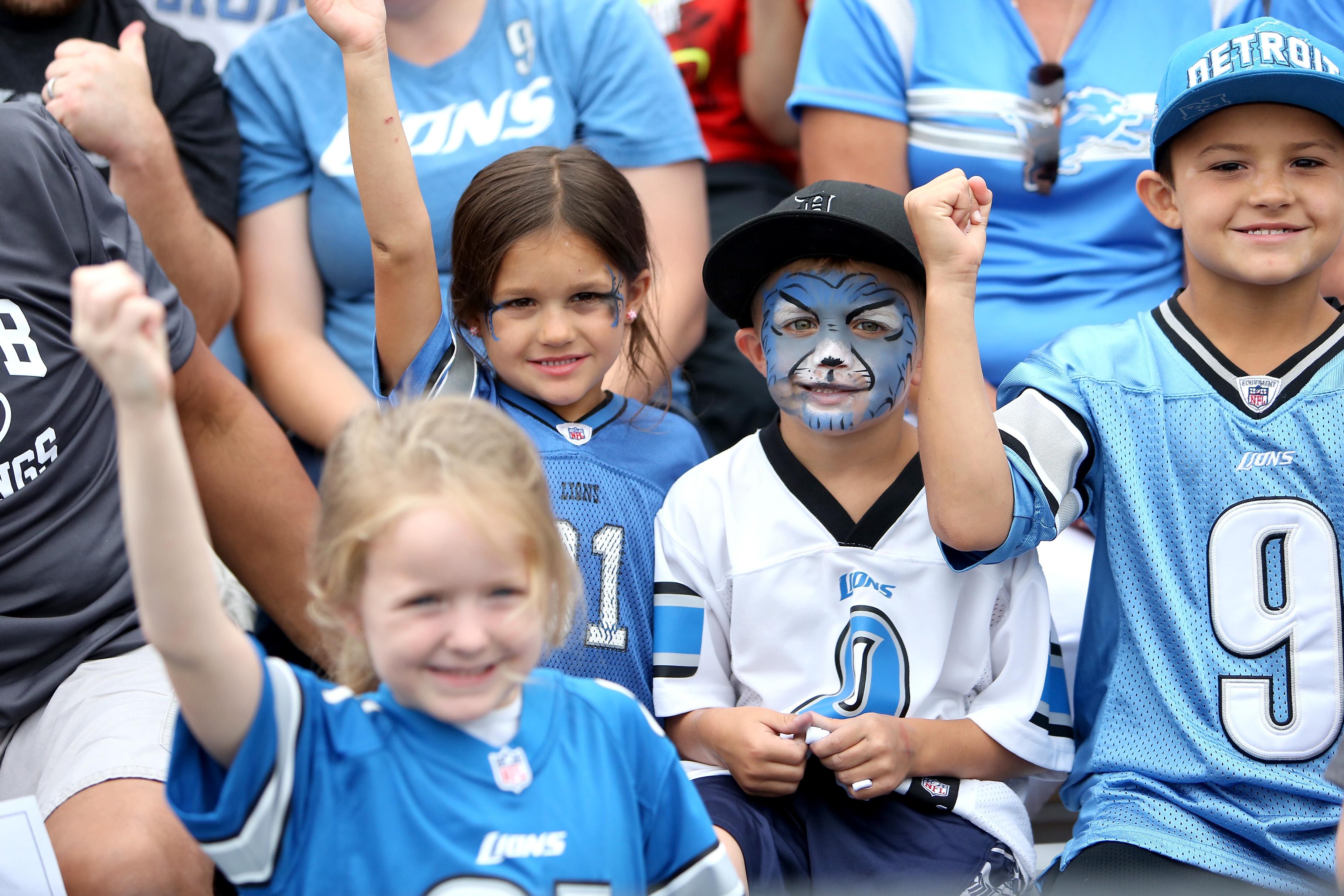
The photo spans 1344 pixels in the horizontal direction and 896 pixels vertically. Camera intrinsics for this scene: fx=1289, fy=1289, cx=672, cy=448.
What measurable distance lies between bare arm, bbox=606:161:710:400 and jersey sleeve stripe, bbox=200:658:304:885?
4.78ft

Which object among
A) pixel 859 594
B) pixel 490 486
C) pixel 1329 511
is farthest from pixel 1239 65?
pixel 490 486

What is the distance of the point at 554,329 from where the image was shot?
2.07 m

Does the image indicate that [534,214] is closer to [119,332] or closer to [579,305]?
[579,305]

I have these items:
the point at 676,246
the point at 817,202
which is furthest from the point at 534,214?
the point at 676,246

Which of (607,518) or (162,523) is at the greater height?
(162,523)

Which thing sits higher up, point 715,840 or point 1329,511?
point 1329,511

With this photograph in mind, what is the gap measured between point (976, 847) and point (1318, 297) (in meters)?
0.99

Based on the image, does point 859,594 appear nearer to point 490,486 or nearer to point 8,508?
point 490,486

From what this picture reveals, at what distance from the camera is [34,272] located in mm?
1970

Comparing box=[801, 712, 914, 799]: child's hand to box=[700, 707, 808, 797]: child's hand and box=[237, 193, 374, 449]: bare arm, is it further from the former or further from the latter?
box=[237, 193, 374, 449]: bare arm

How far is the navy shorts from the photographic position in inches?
69.7

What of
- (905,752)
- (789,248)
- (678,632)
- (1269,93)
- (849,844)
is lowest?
(849,844)

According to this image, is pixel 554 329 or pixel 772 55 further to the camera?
pixel 772 55

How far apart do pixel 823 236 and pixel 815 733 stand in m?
0.73
